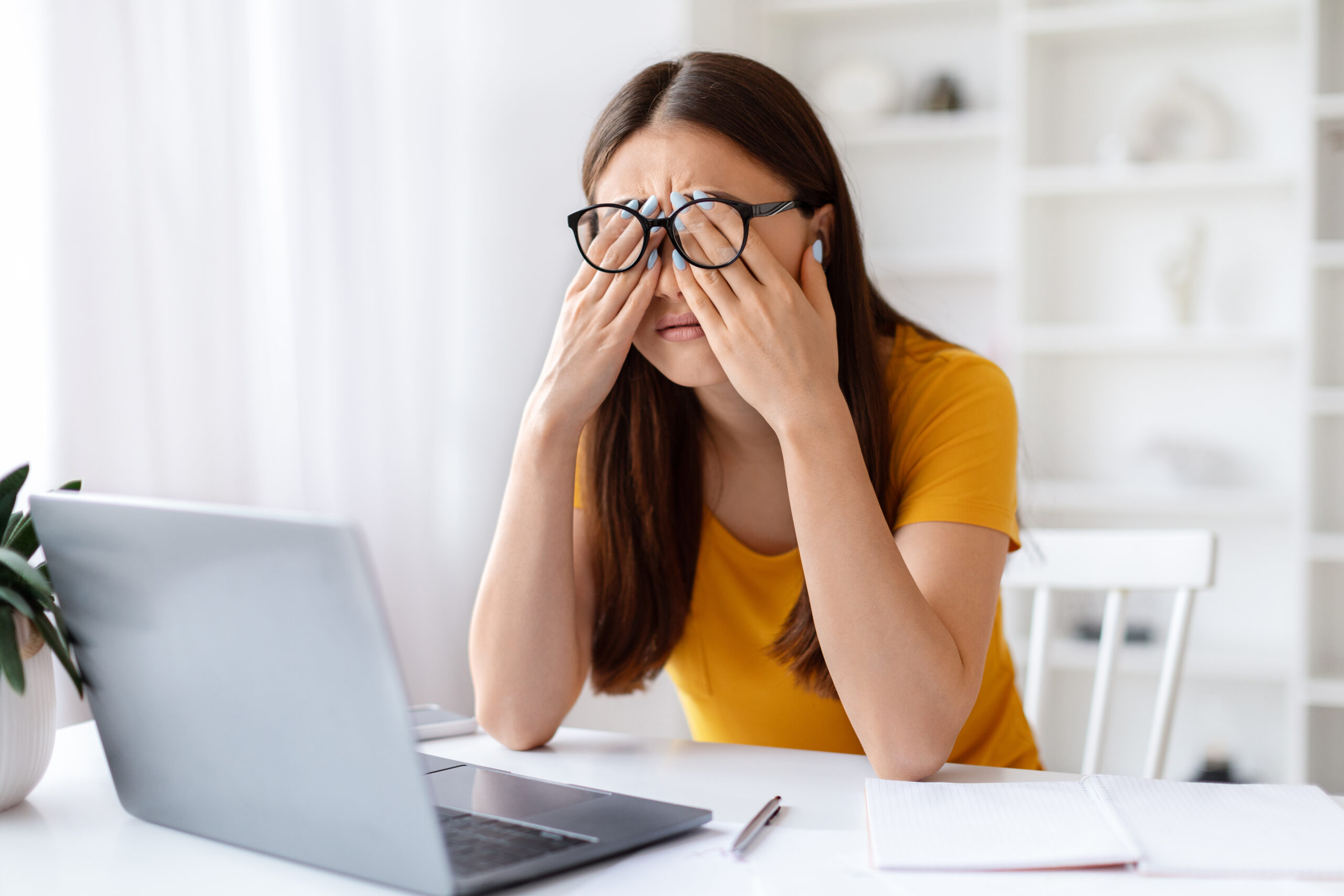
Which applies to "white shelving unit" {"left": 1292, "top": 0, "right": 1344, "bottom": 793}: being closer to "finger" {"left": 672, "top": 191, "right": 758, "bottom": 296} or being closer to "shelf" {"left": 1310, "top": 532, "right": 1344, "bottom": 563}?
"shelf" {"left": 1310, "top": 532, "right": 1344, "bottom": 563}

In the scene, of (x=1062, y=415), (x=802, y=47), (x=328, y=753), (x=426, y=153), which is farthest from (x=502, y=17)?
(x=328, y=753)

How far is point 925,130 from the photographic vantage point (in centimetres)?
304

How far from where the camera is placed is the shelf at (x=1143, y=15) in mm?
2660

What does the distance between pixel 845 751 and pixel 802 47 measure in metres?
2.57

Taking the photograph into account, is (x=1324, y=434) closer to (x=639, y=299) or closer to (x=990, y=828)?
(x=639, y=299)

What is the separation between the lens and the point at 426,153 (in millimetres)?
2260

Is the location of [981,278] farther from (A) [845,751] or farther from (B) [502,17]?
(A) [845,751]

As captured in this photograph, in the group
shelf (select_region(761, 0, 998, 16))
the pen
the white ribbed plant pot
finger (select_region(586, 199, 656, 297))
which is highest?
shelf (select_region(761, 0, 998, 16))

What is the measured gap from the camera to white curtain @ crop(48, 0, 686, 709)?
149cm

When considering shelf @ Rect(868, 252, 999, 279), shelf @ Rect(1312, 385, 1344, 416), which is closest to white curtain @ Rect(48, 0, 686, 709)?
shelf @ Rect(868, 252, 999, 279)

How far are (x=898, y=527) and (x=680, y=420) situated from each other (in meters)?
0.35

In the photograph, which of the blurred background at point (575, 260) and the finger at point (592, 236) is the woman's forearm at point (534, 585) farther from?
the blurred background at point (575, 260)

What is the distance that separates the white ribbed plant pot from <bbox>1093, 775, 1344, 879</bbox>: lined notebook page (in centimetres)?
80

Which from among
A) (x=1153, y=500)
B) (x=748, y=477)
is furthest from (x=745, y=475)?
(x=1153, y=500)
